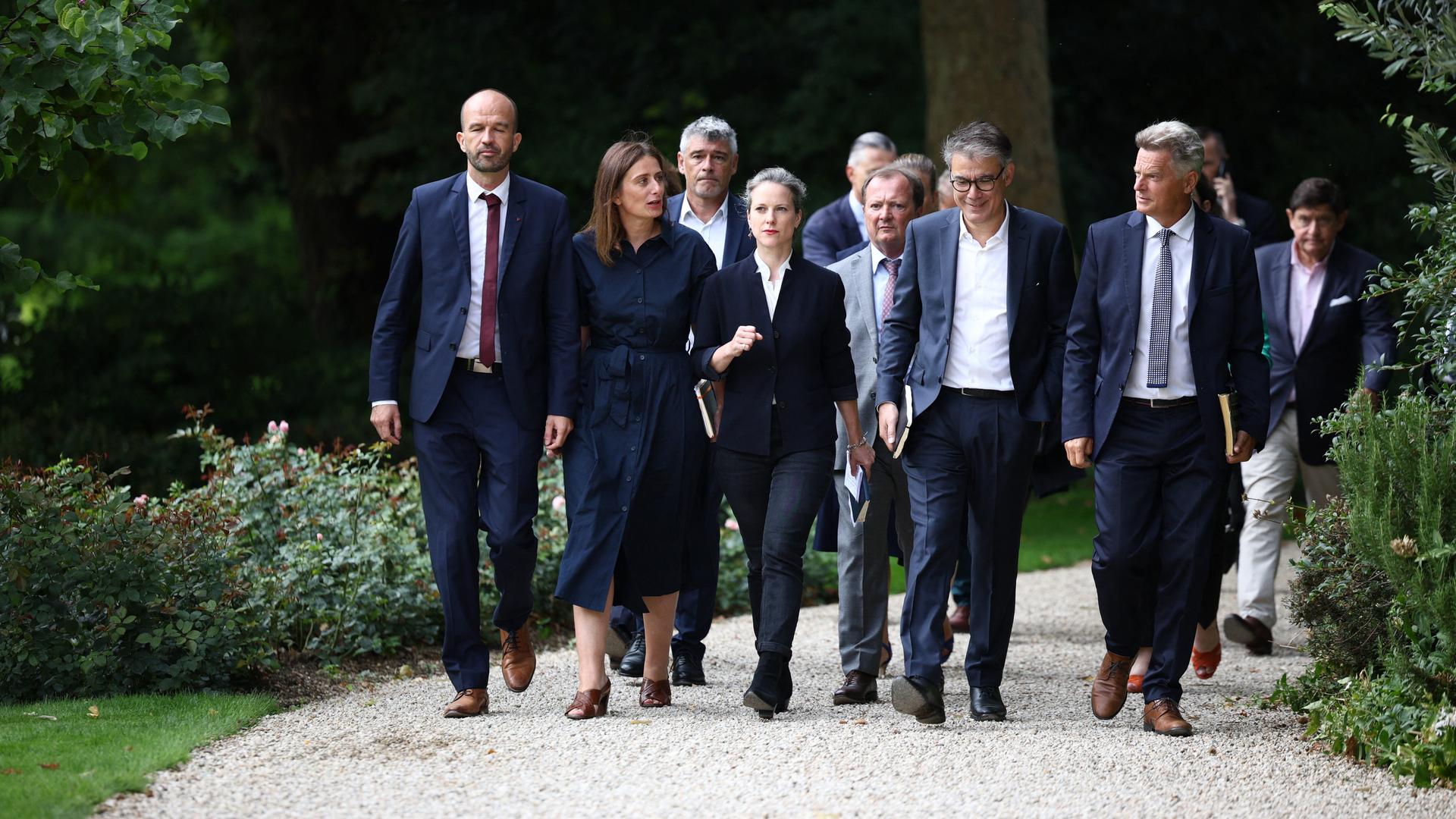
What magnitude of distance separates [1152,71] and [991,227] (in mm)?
10784

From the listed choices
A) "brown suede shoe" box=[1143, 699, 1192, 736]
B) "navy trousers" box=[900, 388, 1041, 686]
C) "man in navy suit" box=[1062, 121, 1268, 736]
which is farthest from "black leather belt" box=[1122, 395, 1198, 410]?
"brown suede shoe" box=[1143, 699, 1192, 736]

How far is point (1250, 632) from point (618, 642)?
299 cm

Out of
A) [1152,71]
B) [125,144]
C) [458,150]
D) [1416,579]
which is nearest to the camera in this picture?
[1416,579]

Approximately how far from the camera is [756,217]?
6125mm

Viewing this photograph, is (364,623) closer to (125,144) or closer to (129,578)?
(129,578)

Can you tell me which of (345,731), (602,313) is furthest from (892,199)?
(345,731)

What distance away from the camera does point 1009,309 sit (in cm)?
600

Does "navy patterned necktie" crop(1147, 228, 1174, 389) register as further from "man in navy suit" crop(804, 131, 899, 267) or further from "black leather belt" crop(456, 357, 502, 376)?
"black leather belt" crop(456, 357, 502, 376)

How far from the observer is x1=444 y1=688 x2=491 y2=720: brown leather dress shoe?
5976 millimetres

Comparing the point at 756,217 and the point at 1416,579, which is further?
the point at 756,217

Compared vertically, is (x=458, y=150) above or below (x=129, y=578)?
above

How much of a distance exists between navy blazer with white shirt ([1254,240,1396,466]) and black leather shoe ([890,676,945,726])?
2754 mm

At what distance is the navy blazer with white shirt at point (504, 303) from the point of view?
19.8 feet

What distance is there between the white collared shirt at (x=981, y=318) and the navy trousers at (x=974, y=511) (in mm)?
83
